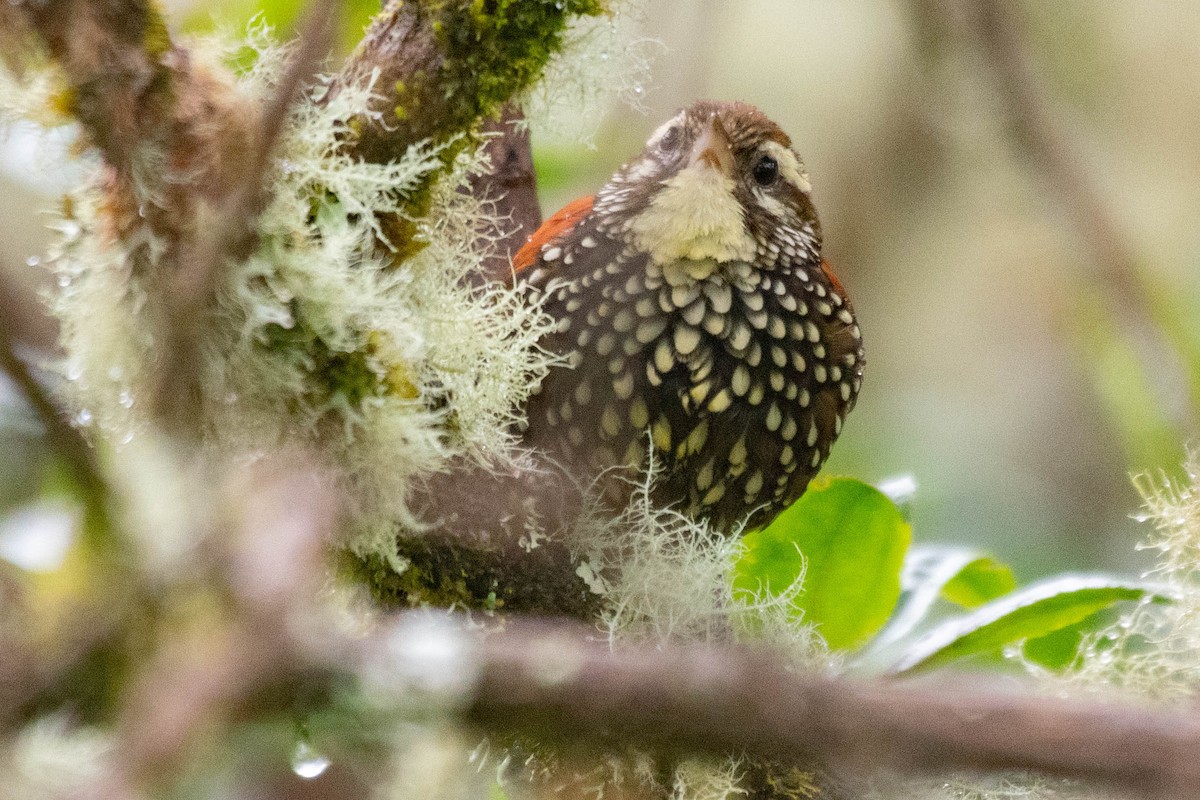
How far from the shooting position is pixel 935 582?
2.32 metres

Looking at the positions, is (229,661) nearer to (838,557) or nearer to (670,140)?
(670,140)

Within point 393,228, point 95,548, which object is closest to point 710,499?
point 393,228

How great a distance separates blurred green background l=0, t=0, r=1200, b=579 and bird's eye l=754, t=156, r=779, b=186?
1341 mm

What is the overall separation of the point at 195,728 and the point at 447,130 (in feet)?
3.01

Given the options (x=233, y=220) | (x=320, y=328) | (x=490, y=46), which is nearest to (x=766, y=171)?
(x=490, y=46)

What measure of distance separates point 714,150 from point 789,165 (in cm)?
20

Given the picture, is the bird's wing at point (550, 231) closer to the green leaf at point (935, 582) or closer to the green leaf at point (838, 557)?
the green leaf at point (838, 557)

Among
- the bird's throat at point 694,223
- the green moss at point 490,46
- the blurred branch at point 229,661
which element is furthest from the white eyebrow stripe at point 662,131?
the blurred branch at point 229,661

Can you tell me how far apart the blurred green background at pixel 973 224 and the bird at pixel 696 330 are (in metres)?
1.38

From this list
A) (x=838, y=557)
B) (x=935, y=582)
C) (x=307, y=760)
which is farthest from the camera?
(x=935, y=582)

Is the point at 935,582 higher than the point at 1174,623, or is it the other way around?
the point at 935,582

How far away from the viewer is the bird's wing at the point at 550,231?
1.83 metres

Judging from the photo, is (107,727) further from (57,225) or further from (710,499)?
(710,499)

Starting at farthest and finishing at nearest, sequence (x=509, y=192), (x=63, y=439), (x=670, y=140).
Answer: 1. (x=509, y=192)
2. (x=670, y=140)
3. (x=63, y=439)
